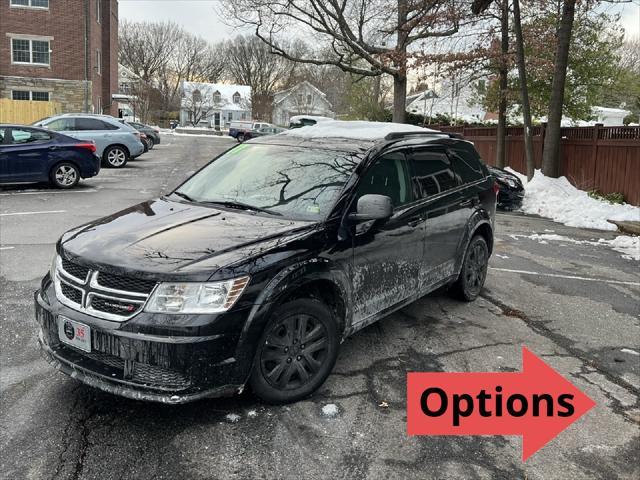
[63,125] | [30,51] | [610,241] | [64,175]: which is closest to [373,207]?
[610,241]

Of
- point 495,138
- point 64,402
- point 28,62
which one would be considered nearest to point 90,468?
point 64,402

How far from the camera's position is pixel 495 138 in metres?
22.7

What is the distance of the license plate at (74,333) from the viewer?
3.38 metres

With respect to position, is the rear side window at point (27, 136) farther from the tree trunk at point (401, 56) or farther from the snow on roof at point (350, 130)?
the tree trunk at point (401, 56)

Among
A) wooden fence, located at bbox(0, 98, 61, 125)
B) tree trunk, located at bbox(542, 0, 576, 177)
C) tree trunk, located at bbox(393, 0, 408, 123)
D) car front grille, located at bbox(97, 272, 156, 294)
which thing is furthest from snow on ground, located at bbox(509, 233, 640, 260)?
wooden fence, located at bbox(0, 98, 61, 125)

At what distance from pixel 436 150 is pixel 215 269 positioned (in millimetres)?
3027

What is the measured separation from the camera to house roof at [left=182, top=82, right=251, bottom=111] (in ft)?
265

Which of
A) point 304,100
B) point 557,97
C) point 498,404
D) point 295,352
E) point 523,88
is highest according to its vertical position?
point 304,100

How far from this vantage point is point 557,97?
16.5 meters

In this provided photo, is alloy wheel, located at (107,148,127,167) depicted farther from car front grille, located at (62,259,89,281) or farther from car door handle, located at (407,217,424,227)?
car front grille, located at (62,259,89,281)

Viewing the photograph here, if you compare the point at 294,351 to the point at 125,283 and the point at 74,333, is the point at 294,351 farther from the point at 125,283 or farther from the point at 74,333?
the point at 74,333

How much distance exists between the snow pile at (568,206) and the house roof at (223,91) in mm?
69175

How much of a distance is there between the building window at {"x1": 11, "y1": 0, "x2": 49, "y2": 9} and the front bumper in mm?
34259

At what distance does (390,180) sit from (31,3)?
33.9 meters
